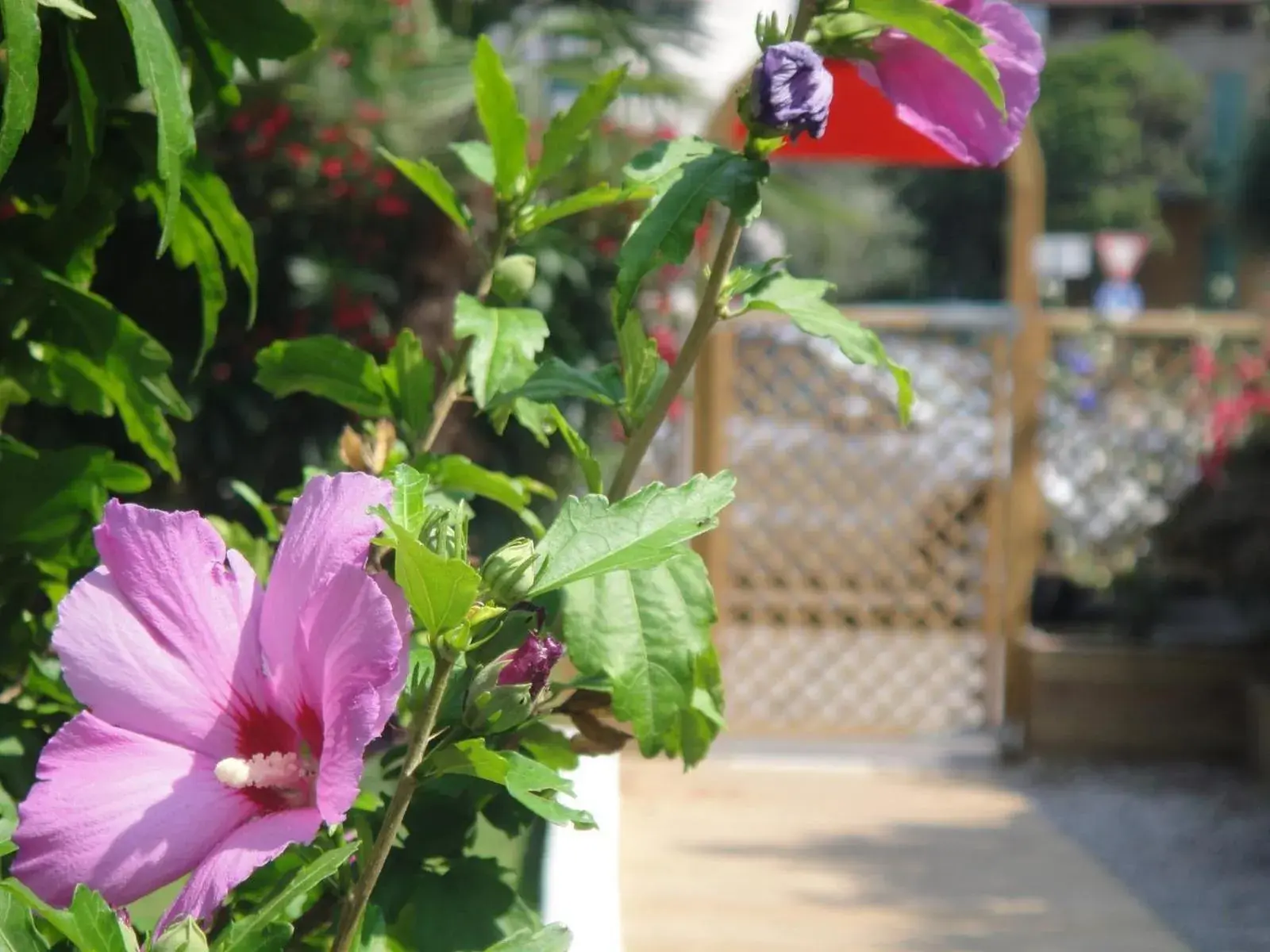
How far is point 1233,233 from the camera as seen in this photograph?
3359 centimetres

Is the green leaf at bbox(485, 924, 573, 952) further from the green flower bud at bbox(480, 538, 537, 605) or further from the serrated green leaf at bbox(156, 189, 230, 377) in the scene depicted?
the serrated green leaf at bbox(156, 189, 230, 377)

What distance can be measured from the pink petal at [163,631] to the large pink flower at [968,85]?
16.4 inches

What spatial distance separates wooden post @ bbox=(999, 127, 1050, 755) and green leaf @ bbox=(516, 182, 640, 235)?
13.8ft

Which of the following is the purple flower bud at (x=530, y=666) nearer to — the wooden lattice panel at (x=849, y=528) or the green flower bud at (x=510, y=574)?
the green flower bud at (x=510, y=574)

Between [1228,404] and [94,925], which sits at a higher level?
[94,925]

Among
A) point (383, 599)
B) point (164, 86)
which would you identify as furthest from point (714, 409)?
point (383, 599)

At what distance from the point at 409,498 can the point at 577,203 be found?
29 cm

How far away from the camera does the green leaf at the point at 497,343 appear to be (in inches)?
32.3

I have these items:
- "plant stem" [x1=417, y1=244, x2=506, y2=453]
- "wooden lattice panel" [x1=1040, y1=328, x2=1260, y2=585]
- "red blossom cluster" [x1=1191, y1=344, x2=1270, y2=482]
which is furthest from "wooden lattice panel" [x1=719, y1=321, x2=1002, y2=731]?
"plant stem" [x1=417, y1=244, x2=506, y2=453]

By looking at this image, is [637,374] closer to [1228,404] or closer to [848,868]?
[848,868]

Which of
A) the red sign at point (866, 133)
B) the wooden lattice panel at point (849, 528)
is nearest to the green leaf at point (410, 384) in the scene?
the red sign at point (866, 133)

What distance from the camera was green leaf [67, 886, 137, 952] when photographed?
0.52m

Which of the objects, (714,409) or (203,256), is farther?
(714,409)

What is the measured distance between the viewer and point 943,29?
0.68 meters
